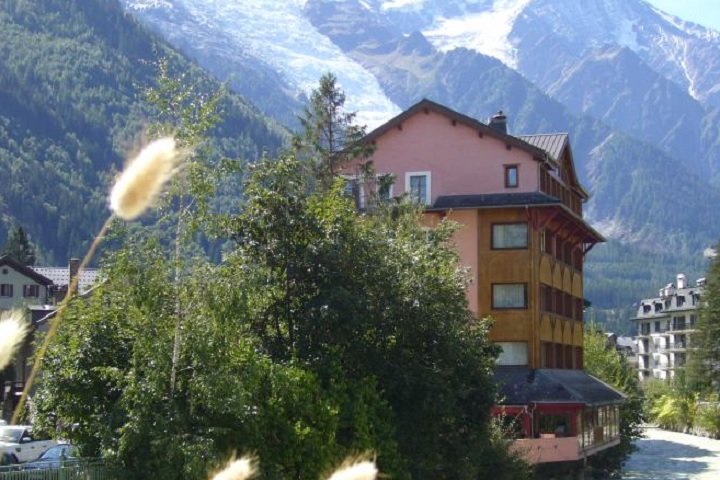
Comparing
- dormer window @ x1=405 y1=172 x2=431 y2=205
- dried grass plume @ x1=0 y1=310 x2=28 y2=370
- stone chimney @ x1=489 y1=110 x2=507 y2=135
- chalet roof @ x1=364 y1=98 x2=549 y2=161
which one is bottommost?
dried grass plume @ x1=0 y1=310 x2=28 y2=370

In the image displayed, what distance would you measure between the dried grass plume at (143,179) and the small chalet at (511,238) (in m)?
45.9

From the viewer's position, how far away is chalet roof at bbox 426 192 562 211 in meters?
55.0

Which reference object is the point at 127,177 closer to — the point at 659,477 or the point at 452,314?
the point at 452,314

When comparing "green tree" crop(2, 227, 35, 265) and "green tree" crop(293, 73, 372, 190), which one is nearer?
"green tree" crop(293, 73, 372, 190)

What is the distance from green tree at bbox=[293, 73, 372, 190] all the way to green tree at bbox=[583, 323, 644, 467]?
82.3 ft

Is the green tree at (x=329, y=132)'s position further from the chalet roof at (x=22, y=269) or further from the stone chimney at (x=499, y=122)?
the chalet roof at (x=22, y=269)

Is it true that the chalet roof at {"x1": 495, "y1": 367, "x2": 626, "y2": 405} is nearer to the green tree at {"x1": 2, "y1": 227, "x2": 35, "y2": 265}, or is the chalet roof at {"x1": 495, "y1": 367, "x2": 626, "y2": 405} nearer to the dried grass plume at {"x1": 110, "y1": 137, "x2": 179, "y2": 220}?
the dried grass plume at {"x1": 110, "y1": 137, "x2": 179, "y2": 220}

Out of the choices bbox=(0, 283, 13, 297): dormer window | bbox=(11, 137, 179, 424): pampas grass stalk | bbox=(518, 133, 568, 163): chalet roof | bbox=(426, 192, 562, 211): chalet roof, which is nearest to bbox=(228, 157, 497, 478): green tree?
bbox=(426, 192, 562, 211): chalet roof

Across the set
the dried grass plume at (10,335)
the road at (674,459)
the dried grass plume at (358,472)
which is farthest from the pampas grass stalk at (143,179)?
the road at (674,459)

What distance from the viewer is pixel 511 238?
55.3 metres

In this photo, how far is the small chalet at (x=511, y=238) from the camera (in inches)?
2100

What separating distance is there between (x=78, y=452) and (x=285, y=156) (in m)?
9.51

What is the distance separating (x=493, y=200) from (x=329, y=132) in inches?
320

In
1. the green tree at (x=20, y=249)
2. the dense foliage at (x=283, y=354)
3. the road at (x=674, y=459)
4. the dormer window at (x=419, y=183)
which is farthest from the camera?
the green tree at (x=20, y=249)
